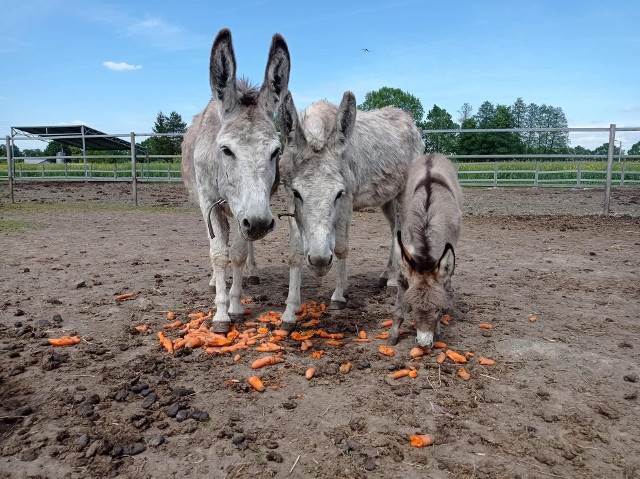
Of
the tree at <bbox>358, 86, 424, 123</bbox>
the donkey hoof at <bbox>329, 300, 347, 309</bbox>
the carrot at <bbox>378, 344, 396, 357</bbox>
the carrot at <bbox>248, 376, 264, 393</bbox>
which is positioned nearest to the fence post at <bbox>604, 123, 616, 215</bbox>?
the donkey hoof at <bbox>329, 300, 347, 309</bbox>

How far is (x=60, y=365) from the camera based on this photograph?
365 centimetres

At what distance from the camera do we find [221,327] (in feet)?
14.2

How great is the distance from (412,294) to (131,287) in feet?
12.8

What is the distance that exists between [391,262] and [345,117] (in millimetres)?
2523

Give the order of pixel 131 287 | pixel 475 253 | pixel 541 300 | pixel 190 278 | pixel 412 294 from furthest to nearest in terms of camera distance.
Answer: pixel 475 253 < pixel 190 278 < pixel 131 287 < pixel 541 300 < pixel 412 294

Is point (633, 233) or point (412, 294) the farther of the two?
point (633, 233)

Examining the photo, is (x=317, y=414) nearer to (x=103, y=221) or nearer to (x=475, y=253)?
(x=475, y=253)

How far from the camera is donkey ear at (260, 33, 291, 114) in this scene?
3.99 meters

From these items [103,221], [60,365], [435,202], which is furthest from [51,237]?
[435,202]

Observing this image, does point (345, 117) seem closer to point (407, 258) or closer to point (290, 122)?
point (290, 122)

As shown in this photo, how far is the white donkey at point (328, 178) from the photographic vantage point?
378 cm

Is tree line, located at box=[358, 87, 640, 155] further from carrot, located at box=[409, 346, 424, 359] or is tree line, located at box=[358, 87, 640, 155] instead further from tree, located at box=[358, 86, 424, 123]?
carrot, located at box=[409, 346, 424, 359]

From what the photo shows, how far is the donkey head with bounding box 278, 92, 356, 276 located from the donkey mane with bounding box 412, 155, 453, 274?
0.75 metres

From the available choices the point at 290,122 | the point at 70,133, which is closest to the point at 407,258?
the point at 290,122
